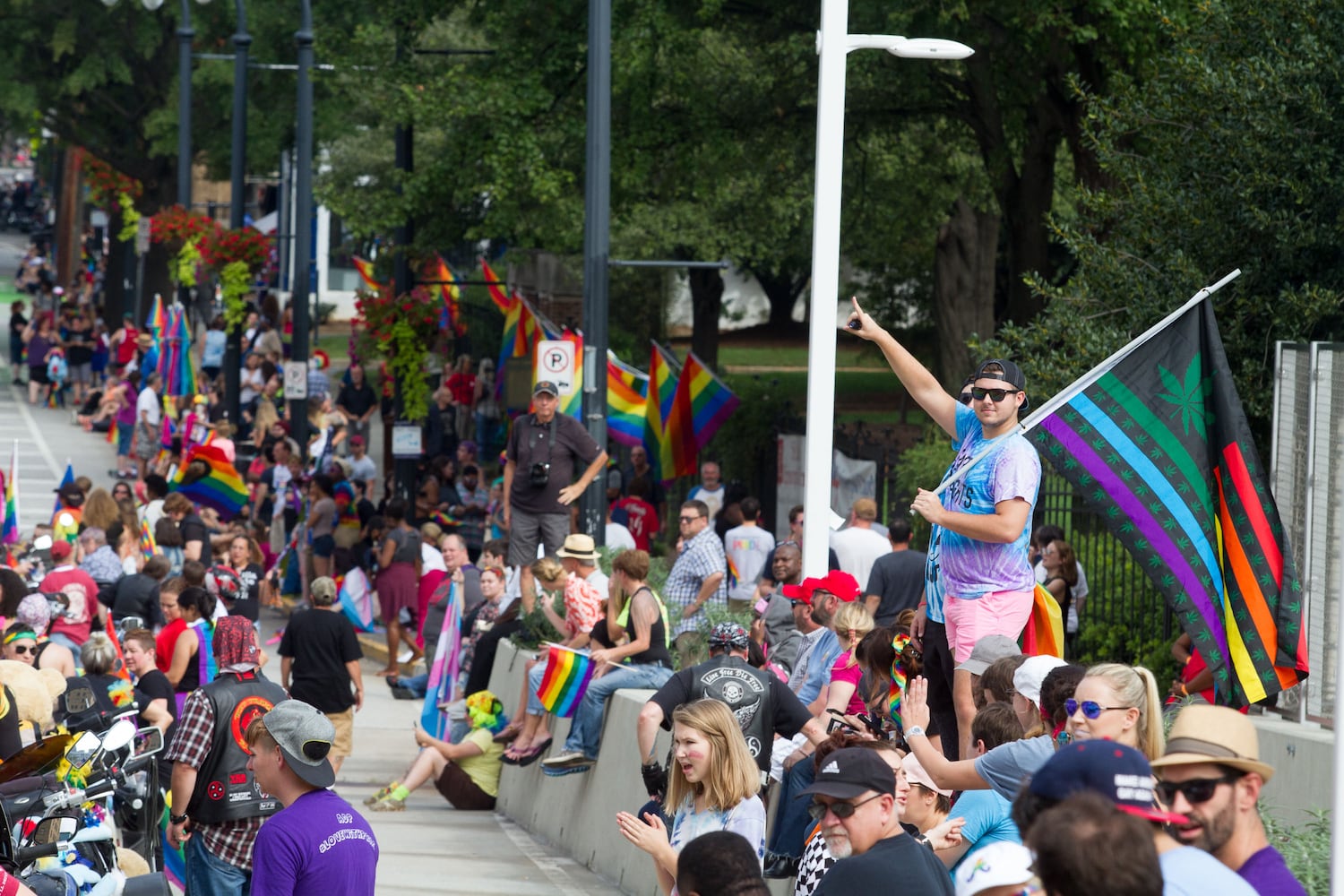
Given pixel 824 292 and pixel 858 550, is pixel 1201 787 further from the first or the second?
pixel 858 550

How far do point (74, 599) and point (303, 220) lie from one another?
14449 mm

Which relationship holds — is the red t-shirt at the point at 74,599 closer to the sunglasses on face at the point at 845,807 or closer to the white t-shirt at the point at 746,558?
the white t-shirt at the point at 746,558

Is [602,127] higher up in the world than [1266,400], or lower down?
higher up

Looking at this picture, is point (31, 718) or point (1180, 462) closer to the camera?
point (1180, 462)

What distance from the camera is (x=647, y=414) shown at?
22.8 m

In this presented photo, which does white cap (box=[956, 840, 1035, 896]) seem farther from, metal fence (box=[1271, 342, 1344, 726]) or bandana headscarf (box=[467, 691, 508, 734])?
bandana headscarf (box=[467, 691, 508, 734])

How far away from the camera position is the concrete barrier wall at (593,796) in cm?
1131

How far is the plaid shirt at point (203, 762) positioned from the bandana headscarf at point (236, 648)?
1.22 ft

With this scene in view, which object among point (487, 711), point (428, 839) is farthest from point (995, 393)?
point (487, 711)

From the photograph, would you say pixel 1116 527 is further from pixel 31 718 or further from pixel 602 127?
pixel 602 127

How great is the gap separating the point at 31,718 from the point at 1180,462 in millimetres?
5512

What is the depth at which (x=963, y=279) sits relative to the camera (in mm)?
25859

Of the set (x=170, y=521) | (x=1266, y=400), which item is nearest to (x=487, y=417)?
(x=170, y=521)

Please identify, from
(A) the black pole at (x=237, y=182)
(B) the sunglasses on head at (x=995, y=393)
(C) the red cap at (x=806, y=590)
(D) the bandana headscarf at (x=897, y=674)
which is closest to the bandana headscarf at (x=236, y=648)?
(C) the red cap at (x=806, y=590)
